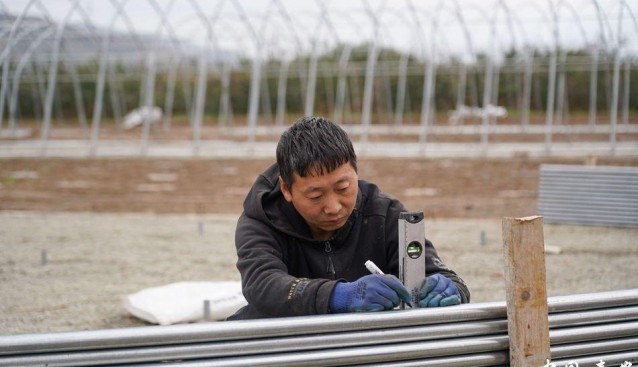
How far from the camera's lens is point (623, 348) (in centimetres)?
259

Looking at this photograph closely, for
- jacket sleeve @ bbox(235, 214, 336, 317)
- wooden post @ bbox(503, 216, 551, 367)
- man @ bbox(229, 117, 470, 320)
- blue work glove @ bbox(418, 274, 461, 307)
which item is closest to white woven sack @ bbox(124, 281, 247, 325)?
man @ bbox(229, 117, 470, 320)

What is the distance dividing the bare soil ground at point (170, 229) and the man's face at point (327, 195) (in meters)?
3.30

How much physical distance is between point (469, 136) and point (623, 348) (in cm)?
1988

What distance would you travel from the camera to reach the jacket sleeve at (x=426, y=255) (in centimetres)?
271

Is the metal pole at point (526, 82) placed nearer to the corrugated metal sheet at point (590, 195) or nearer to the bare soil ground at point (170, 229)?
the bare soil ground at point (170, 229)

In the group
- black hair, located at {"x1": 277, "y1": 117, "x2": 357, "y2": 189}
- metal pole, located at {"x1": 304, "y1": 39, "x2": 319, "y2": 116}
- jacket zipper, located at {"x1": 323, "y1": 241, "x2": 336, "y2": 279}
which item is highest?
metal pole, located at {"x1": 304, "y1": 39, "x2": 319, "y2": 116}

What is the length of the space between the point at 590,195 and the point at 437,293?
8054 millimetres

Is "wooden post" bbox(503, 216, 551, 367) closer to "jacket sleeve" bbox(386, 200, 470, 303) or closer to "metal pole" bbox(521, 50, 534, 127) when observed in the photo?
"jacket sleeve" bbox(386, 200, 470, 303)

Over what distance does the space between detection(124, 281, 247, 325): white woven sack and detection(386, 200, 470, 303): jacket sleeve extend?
2602mm

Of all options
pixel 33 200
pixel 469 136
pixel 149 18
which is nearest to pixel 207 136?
pixel 149 18

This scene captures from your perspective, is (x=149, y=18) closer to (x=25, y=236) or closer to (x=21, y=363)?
(x=25, y=236)

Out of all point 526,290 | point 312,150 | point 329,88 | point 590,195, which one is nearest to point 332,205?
point 312,150

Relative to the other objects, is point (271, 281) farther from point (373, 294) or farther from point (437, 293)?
point (437, 293)

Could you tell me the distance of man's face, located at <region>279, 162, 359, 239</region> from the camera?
8.21ft
